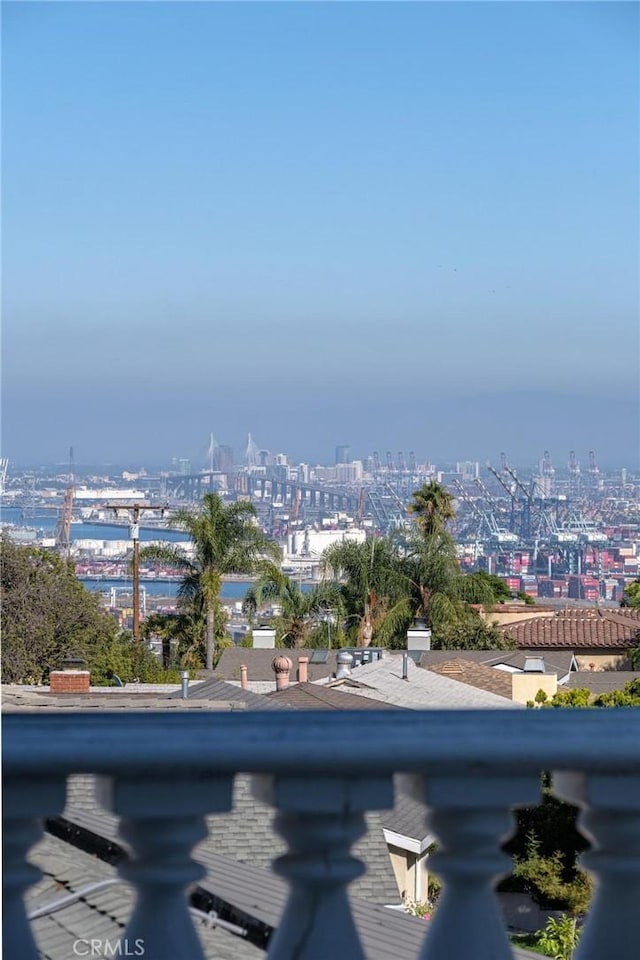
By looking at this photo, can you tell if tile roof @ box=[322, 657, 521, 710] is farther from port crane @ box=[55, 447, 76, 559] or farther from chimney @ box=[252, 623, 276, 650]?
port crane @ box=[55, 447, 76, 559]

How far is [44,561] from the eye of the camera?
4538 cm

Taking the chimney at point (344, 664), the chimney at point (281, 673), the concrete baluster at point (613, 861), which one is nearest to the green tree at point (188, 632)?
the chimney at point (344, 664)

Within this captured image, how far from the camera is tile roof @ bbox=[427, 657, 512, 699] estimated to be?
30.8 metres

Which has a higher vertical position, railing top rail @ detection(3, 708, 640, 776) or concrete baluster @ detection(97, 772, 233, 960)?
railing top rail @ detection(3, 708, 640, 776)

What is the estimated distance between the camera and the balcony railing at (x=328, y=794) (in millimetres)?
2047

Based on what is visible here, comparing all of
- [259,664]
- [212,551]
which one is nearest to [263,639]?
[259,664]

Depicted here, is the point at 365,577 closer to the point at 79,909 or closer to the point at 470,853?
the point at 79,909

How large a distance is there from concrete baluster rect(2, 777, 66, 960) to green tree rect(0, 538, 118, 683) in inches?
1480

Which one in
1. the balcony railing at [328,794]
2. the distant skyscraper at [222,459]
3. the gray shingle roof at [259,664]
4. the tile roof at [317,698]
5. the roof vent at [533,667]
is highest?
the distant skyscraper at [222,459]

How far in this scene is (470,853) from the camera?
215cm

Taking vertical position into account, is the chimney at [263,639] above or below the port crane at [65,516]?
below

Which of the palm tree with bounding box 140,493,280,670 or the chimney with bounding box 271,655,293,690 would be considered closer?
the chimney with bounding box 271,655,293,690

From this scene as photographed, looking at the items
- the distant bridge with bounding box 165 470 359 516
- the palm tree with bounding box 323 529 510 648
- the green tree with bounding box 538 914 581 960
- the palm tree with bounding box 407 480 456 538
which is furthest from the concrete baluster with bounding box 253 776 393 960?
the distant bridge with bounding box 165 470 359 516

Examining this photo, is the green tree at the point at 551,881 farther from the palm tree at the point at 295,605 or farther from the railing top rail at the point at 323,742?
the palm tree at the point at 295,605
